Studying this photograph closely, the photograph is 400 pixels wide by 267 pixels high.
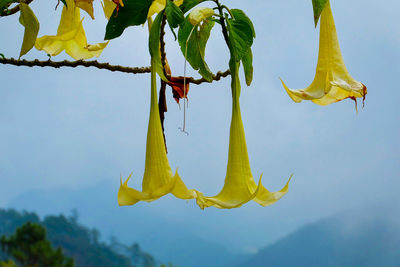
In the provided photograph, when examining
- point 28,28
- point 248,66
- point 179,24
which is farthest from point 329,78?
point 28,28

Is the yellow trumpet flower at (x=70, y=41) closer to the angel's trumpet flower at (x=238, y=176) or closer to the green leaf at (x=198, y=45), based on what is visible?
the green leaf at (x=198, y=45)

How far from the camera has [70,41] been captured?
2.75ft

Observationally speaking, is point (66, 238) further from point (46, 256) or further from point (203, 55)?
point (203, 55)

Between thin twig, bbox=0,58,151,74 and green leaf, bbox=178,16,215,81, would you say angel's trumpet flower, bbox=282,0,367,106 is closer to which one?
green leaf, bbox=178,16,215,81

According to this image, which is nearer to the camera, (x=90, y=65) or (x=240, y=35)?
(x=240, y=35)

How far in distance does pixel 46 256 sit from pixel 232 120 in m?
6.77

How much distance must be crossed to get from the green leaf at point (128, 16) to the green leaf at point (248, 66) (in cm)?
16

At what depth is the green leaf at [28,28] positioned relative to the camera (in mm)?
504

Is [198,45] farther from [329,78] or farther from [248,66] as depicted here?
[329,78]

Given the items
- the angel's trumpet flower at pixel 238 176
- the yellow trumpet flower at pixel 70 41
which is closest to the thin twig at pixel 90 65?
the yellow trumpet flower at pixel 70 41

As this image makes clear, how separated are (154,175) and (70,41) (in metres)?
0.41

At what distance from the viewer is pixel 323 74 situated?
2.12 ft

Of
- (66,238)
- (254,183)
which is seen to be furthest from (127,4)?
(66,238)

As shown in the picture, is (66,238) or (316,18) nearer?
(316,18)
